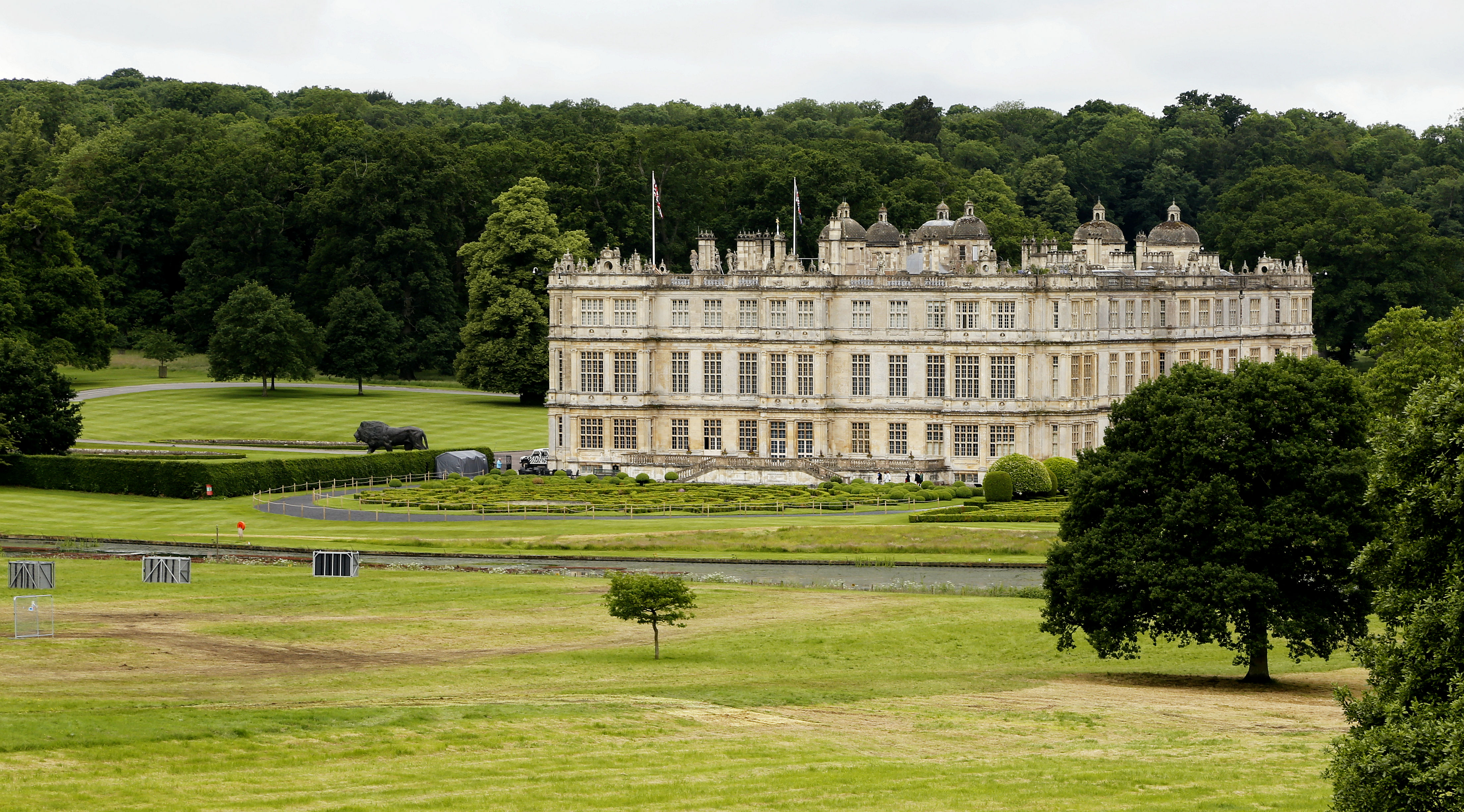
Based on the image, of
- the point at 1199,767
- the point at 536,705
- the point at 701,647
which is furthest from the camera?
the point at 701,647

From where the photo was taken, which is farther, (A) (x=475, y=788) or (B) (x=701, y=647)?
(B) (x=701, y=647)

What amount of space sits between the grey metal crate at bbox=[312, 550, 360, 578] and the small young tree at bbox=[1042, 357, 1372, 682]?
25806 mm

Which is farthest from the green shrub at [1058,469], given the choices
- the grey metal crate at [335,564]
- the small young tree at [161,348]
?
the small young tree at [161,348]

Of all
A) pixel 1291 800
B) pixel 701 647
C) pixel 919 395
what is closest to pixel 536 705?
pixel 701 647

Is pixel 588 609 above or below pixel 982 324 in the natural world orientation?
below

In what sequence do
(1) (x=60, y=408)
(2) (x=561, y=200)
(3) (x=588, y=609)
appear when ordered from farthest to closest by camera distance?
(2) (x=561, y=200)
(1) (x=60, y=408)
(3) (x=588, y=609)

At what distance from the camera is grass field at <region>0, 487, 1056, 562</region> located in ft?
252

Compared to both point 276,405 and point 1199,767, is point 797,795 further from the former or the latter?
point 276,405

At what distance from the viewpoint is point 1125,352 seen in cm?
10631

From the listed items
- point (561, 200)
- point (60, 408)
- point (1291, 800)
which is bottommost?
point (1291, 800)

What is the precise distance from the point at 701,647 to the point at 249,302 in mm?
91605

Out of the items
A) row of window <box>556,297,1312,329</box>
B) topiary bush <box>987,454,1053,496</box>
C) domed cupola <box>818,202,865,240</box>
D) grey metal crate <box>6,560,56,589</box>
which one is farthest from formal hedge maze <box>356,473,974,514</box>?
grey metal crate <box>6,560,56,589</box>

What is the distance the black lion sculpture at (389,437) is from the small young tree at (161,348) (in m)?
43.6

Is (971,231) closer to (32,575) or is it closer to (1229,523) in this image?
(1229,523)
